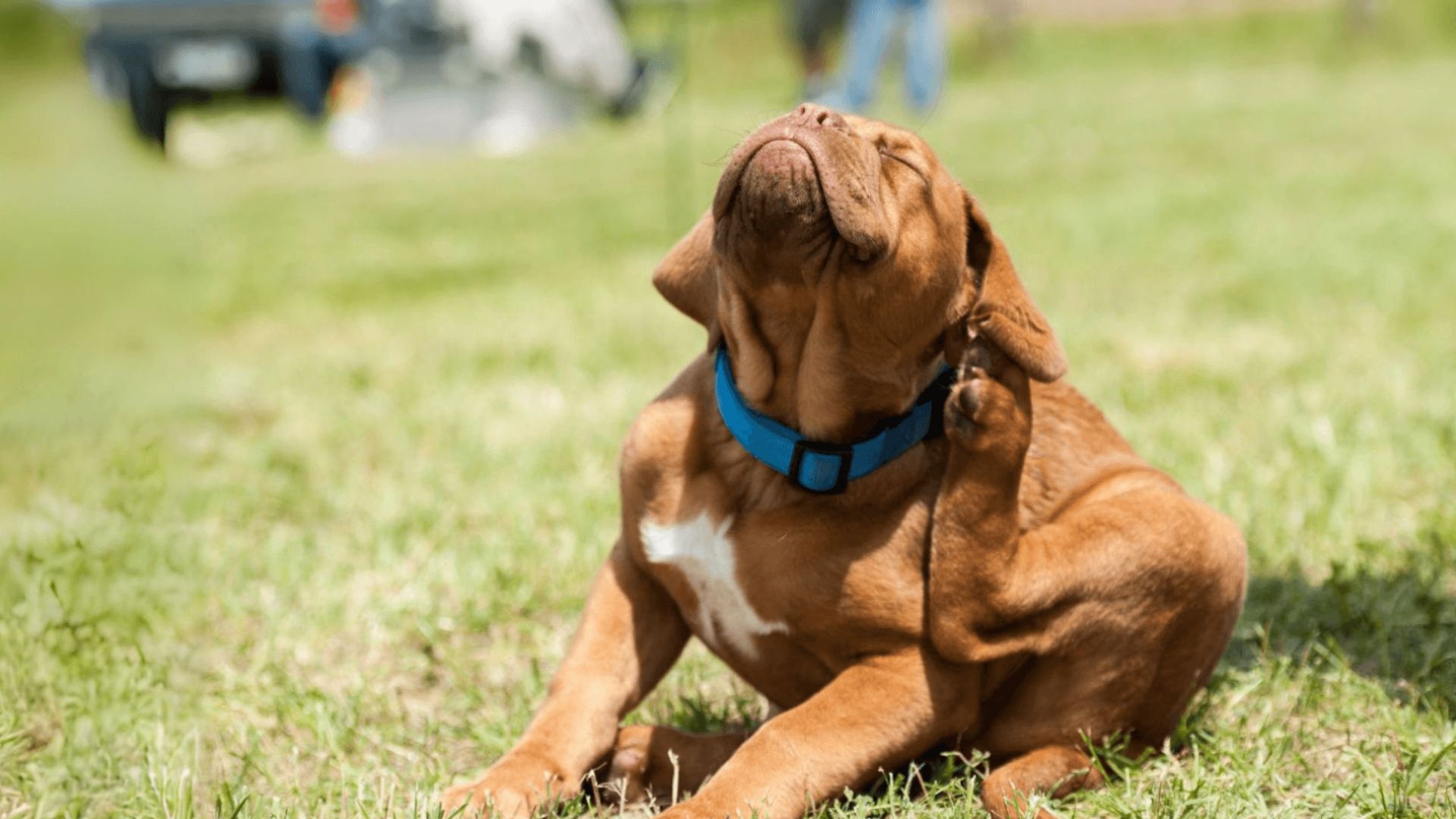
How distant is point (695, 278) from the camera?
2.90 metres

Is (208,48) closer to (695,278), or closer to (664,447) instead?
(695,278)

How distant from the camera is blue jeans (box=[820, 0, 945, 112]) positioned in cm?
1216

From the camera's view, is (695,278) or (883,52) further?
(883,52)

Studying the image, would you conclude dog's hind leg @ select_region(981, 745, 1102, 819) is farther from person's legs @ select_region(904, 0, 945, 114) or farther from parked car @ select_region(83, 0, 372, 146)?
parked car @ select_region(83, 0, 372, 146)

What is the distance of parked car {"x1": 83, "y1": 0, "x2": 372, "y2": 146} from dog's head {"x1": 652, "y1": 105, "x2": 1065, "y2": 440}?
12351 mm

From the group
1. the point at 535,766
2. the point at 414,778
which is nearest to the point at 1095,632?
the point at 535,766

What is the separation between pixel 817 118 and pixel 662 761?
3.94 feet

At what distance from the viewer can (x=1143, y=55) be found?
73.8ft

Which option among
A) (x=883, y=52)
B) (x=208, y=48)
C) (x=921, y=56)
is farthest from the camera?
(x=208, y=48)

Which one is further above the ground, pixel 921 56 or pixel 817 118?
pixel 817 118

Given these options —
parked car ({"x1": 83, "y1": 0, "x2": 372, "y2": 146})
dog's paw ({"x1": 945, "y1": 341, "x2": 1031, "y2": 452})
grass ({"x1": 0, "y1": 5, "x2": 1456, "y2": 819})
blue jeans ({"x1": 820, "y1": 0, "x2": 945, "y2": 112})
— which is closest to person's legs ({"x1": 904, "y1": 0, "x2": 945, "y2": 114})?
blue jeans ({"x1": 820, "y1": 0, "x2": 945, "y2": 112})

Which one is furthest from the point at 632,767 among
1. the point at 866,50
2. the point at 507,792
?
the point at 866,50

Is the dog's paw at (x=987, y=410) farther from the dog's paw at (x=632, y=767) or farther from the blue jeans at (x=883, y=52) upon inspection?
the blue jeans at (x=883, y=52)

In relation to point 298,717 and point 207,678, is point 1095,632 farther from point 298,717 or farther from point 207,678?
point 207,678
